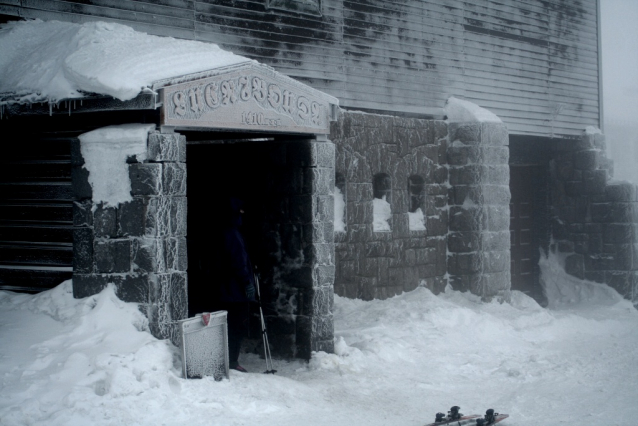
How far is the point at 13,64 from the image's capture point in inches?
305

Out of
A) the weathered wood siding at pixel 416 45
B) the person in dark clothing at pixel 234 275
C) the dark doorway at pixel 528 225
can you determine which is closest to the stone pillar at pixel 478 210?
the weathered wood siding at pixel 416 45

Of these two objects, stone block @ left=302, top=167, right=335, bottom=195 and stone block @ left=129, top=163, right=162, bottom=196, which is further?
stone block @ left=302, top=167, right=335, bottom=195

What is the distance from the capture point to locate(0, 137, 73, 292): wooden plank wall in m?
7.94

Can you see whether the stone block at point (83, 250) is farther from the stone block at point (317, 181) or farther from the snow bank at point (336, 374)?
the stone block at point (317, 181)

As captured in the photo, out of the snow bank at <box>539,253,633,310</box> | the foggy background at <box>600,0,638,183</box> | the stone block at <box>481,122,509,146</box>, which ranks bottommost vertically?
the snow bank at <box>539,253,633,310</box>

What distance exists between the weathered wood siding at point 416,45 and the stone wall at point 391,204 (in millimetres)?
536

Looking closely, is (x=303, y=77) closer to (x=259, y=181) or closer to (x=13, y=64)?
(x=259, y=181)

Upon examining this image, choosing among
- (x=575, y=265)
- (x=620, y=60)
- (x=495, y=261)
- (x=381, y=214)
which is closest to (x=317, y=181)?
(x=381, y=214)

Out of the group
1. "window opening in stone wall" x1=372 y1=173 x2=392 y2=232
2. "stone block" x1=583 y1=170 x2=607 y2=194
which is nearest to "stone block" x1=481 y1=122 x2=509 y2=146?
"window opening in stone wall" x1=372 y1=173 x2=392 y2=232

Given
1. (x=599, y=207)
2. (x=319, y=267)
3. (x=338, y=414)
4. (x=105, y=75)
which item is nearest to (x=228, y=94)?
(x=105, y=75)

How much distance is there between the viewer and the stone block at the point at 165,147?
22.4 ft

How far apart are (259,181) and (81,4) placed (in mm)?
3114

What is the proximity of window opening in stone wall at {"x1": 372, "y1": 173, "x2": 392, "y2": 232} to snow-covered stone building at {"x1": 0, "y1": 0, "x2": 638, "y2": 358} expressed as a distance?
0.04 metres

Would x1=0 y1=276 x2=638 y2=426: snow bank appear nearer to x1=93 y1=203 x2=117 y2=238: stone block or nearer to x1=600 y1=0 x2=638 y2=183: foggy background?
x1=93 y1=203 x2=117 y2=238: stone block
